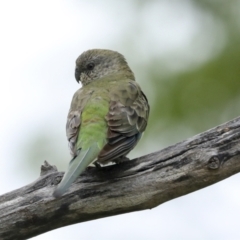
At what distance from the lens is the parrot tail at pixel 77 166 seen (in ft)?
19.0

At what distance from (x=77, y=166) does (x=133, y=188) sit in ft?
1.49

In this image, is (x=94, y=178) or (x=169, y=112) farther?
(x=169, y=112)

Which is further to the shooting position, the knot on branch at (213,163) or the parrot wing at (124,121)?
the parrot wing at (124,121)

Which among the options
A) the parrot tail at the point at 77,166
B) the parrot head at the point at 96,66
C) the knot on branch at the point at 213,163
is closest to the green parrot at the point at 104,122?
the parrot tail at the point at 77,166

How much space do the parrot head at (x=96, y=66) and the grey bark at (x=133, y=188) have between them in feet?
6.61

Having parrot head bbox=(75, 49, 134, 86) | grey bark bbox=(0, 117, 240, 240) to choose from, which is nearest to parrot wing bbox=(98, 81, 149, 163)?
grey bark bbox=(0, 117, 240, 240)

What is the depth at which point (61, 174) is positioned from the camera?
20.7 feet

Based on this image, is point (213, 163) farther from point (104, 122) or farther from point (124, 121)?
point (104, 122)

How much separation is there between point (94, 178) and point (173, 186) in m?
0.61

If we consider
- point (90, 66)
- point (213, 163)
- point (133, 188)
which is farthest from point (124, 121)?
point (90, 66)

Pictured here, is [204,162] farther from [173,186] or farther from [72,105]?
[72,105]

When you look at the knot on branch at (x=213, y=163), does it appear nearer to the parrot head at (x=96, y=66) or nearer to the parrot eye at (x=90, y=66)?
the parrot head at (x=96, y=66)

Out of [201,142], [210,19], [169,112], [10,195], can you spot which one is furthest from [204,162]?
[210,19]

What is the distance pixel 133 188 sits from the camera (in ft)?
20.1
